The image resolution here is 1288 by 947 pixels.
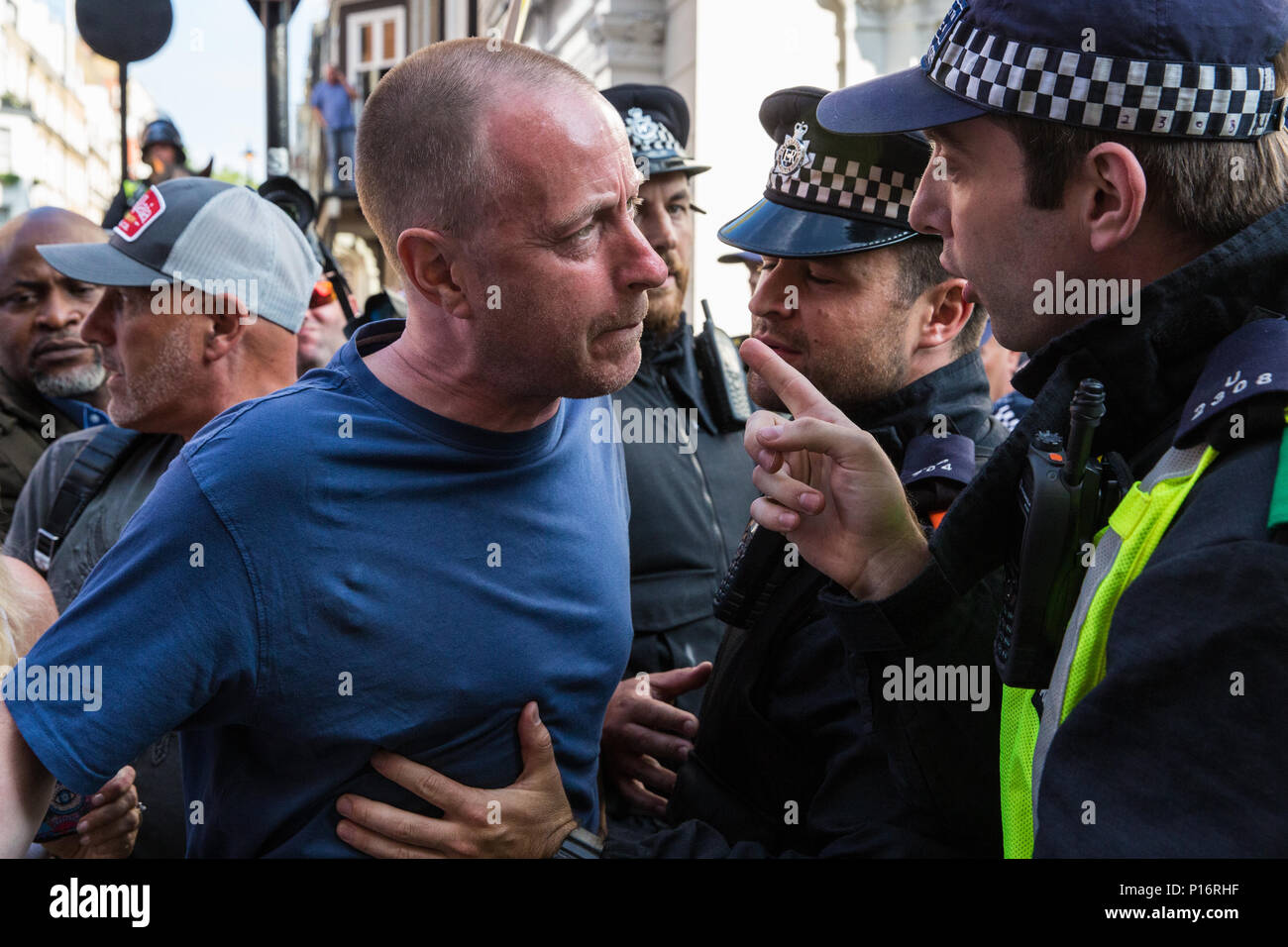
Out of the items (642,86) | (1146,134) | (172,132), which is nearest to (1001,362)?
(642,86)

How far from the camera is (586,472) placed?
2176 millimetres

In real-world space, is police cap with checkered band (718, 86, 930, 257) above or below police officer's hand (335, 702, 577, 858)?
above

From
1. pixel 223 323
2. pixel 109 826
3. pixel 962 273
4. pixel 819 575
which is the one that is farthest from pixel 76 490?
pixel 962 273

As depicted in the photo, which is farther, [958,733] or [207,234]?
[207,234]

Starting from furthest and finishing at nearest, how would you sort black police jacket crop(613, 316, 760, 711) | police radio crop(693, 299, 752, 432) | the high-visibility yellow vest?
police radio crop(693, 299, 752, 432)
black police jacket crop(613, 316, 760, 711)
the high-visibility yellow vest

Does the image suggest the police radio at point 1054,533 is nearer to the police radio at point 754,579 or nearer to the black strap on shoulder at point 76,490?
the police radio at point 754,579

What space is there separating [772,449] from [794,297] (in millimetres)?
824

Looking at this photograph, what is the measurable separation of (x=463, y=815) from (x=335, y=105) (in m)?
14.7

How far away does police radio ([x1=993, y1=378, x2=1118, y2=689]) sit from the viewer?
1437mm

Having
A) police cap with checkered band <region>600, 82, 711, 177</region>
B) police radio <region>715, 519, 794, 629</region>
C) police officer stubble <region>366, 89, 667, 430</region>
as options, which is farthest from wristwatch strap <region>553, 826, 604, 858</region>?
police cap with checkered band <region>600, 82, 711, 177</region>

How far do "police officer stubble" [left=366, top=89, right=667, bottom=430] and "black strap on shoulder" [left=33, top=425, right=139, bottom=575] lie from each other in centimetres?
147

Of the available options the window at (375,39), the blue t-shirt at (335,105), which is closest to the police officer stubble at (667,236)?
the blue t-shirt at (335,105)

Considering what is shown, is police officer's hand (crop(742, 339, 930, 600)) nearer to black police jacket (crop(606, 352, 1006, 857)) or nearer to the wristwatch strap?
black police jacket (crop(606, 352, 1006, 857))
